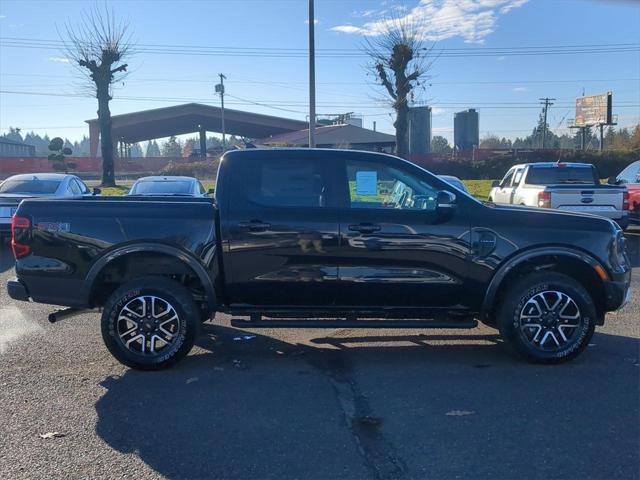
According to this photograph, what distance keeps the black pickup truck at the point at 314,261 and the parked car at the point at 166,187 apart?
24.7ft

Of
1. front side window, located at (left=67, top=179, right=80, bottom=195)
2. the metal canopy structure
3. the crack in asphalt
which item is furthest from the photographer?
the metal canopy structure

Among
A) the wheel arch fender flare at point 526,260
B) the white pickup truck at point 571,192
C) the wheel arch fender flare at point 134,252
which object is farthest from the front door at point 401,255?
the white pickup truck at point 571,192

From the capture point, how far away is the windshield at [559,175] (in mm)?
14219

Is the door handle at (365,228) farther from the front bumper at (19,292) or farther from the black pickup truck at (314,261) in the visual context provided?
the front bumper at (19,292)

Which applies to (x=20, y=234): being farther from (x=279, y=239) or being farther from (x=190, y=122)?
(x=190, y=122)

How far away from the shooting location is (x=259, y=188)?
5609 mm

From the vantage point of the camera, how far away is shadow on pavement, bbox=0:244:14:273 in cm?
1065

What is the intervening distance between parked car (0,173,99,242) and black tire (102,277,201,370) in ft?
26.3

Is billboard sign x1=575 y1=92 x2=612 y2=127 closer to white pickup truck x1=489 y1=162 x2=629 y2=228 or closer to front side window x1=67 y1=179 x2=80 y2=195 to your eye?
→ white pickup truck x1=489 y1=162 x2=629 y2=228

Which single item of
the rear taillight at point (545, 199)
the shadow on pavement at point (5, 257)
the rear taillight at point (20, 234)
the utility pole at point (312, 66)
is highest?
the utility pole at point (312, 66)

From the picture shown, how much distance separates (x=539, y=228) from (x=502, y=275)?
0.54 meters

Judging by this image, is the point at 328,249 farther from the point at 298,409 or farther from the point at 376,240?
the point at 298,409

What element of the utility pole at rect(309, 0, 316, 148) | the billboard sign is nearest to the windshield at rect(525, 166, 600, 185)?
the utility pole at rect(309, 0, 316, 148)

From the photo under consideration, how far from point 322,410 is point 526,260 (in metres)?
2.36
